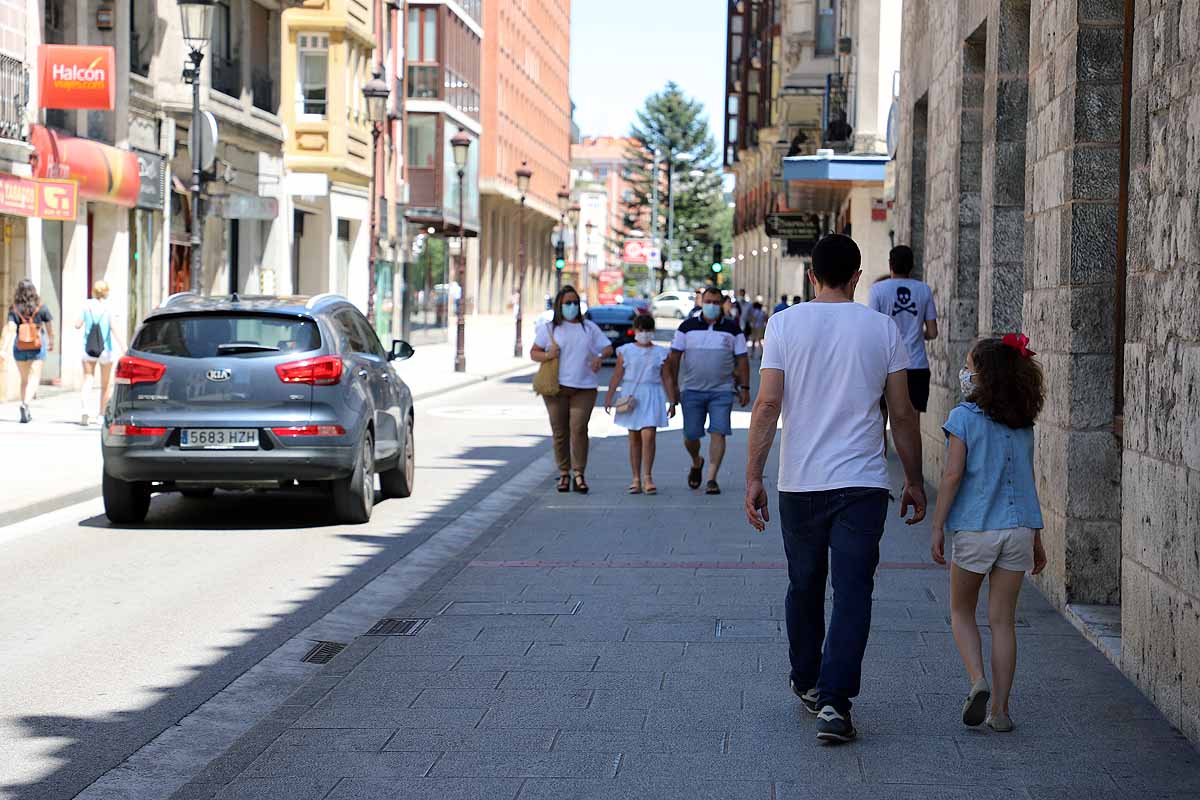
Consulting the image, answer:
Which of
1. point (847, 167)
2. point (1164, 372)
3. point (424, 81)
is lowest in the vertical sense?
point (1164, 372)

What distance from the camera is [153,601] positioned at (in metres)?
9.69

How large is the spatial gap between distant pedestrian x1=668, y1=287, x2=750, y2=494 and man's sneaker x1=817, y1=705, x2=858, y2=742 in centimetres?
913

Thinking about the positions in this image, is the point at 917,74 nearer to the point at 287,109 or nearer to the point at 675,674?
the point at 675,674

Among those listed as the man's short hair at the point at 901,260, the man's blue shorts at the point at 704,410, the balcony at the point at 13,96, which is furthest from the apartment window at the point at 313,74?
the man's short hair at the point at 901,260

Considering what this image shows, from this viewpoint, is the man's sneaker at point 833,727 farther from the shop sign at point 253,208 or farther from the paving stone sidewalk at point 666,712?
the shop sign at point 253,208

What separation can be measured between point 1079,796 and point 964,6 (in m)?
10.1

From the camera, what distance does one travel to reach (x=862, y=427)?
649 cm

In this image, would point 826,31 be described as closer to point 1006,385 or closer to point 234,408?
point 234,408

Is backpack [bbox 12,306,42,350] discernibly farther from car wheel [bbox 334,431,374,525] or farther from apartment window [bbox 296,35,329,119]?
apartment window [bbox 296,35,329,119]

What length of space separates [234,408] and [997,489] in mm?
7379

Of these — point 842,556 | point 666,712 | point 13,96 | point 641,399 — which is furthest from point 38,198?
point 842,556

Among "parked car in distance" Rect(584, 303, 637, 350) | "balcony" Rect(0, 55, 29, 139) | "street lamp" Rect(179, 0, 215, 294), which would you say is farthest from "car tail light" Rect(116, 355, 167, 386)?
"parked car in distance" Rect(584, 303, 637, 350)

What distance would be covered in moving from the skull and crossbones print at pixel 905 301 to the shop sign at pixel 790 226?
89.8 feet

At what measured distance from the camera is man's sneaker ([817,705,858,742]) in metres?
6.23
